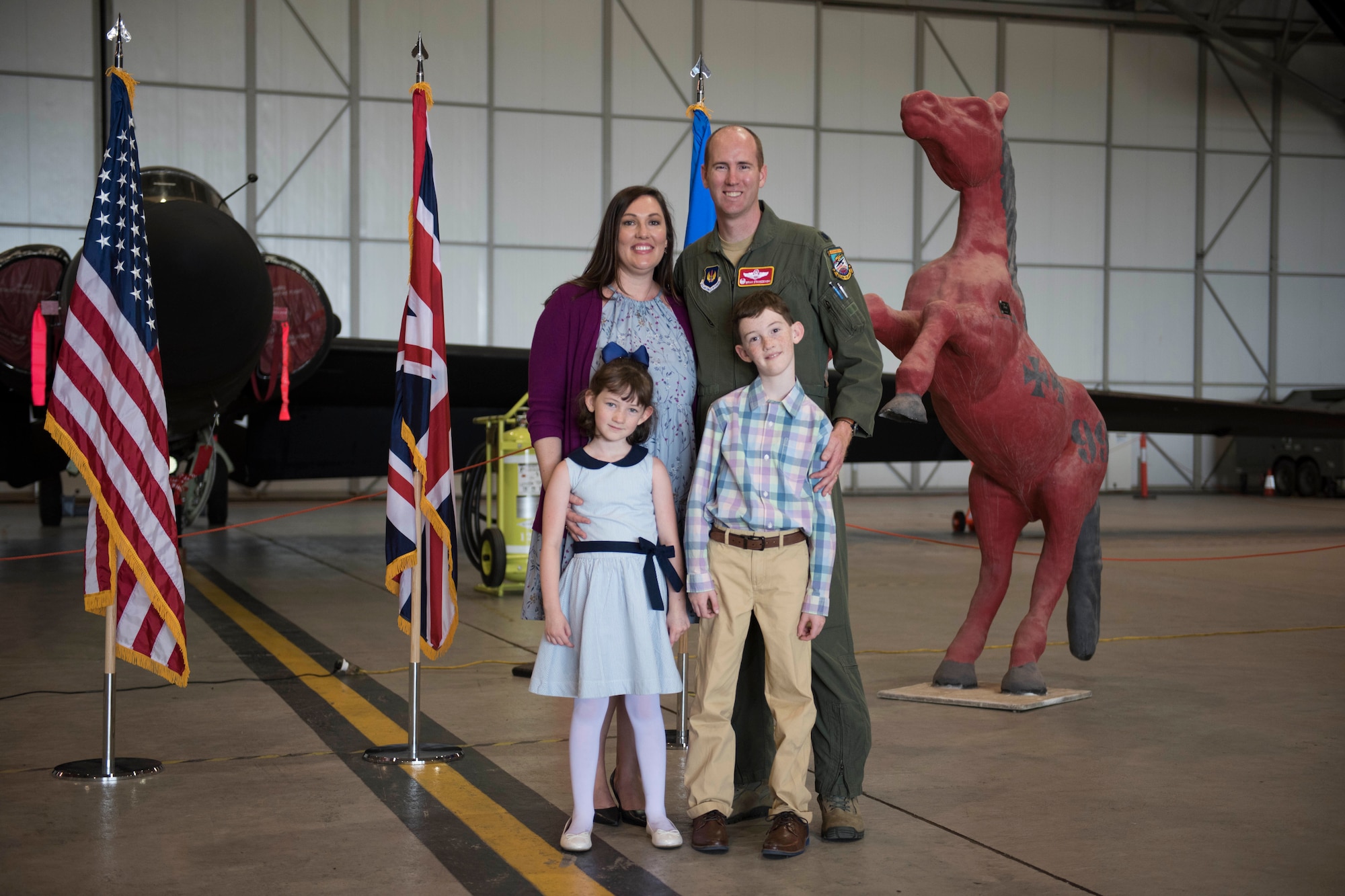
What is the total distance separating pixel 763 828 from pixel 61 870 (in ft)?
6.39

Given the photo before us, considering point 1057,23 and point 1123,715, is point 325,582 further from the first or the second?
point 1057,23

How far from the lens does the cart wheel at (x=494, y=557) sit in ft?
29.0

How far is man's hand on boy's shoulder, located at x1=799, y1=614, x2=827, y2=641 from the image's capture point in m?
3.18

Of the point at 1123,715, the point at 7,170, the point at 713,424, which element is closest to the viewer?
the point at 713,424

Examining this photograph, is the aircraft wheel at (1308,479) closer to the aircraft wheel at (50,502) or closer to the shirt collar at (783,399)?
the aircraft wheel at (50,502)

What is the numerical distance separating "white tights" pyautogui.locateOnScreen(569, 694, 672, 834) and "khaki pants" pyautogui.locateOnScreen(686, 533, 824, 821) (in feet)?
0.30

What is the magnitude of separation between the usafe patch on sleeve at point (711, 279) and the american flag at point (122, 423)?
2.18 metres

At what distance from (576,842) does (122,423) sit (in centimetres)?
235

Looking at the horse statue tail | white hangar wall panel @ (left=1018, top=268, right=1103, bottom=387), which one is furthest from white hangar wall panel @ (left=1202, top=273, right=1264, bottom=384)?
the horse statue tail

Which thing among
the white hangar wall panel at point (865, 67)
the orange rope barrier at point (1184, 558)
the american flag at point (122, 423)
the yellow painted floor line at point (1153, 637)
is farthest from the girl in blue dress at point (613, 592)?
the white hangar wall panel at point (865, 67)

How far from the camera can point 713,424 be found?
10.8 feet

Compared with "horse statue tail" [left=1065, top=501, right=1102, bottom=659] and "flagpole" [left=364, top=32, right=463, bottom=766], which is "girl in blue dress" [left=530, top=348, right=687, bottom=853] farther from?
"horse statue tail" [left=1065, top=501, right=1102, bottom=659]

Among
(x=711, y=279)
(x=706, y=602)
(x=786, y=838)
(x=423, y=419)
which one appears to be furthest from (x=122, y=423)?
(x=786, y=838)

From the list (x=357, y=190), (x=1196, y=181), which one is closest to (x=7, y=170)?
(x=357, y=190)
